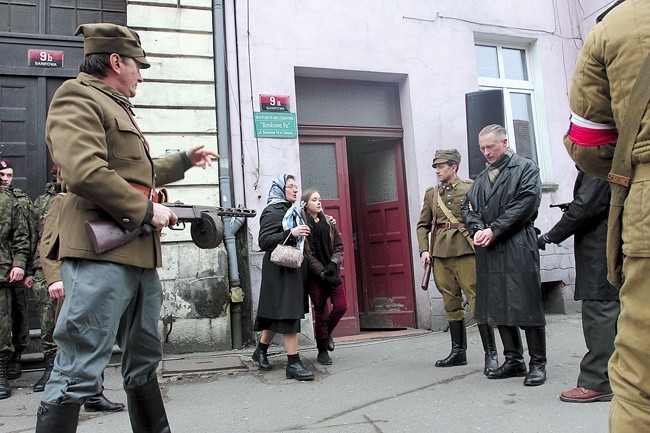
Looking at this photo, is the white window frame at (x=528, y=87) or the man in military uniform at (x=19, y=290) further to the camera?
the white window frame at (x=528, y=87)

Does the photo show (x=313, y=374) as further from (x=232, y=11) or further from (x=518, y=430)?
(x=232, y=11)

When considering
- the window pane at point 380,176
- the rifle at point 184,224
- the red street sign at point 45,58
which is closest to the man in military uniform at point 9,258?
the red street sign at point 45,58

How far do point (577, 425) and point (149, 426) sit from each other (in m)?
2.54

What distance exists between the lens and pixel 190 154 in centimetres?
319

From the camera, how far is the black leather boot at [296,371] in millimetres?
5082

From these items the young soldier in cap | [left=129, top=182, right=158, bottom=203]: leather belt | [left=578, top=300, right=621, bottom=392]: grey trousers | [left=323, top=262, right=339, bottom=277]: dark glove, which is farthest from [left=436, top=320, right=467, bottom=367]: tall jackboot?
[left=129, top=182, right=158, bottom=203]: leather belt

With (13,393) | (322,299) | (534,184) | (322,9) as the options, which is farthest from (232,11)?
(13,393)

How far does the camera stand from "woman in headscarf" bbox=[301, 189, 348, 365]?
18.9 feet

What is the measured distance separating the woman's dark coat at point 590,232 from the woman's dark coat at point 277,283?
91.7 inches

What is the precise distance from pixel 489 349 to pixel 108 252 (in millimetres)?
3647

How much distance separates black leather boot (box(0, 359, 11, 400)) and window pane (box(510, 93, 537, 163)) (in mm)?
7642

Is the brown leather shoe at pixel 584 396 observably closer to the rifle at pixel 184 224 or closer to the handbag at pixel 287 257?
the handbag at pixel 287 257

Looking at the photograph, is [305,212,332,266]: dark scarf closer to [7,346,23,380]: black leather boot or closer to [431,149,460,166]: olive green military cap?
[431,149,460,166]: olive green military cap

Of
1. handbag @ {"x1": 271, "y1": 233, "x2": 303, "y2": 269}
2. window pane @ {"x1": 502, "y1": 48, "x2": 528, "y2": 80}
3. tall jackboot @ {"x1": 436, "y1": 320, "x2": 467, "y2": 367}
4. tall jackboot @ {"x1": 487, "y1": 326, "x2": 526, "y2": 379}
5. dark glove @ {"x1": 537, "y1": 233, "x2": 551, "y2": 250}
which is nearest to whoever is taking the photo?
dark glove @ {"x1": 537, "y1": 233, "x2": 551, "y2": 250}
